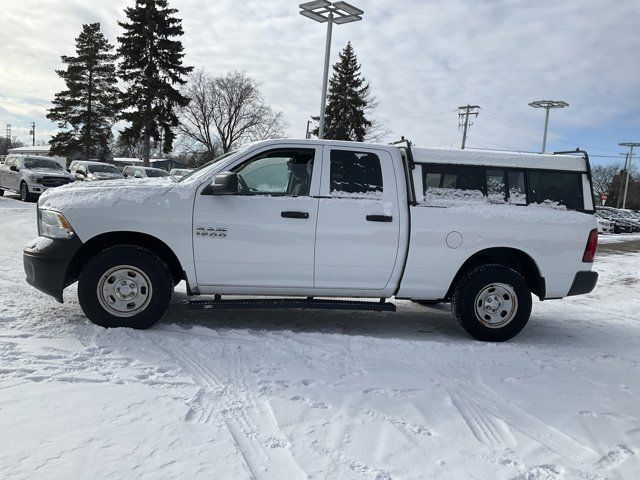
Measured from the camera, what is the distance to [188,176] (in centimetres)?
530

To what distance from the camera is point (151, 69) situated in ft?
130

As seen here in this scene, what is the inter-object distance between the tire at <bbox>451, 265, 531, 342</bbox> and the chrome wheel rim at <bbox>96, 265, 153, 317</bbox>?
3.11 meters

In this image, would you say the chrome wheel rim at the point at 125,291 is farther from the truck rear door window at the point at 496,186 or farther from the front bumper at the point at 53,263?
the truck rear door window at the point at 496,186

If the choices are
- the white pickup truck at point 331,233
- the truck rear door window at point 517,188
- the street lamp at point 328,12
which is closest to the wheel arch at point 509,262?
the white pickup truck at point 331,233

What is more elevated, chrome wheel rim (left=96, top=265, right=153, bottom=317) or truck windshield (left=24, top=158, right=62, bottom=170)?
truck windshield (left=24, top=158, right=62, bottom=170)

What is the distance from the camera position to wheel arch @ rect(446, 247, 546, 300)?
5332 millimetres

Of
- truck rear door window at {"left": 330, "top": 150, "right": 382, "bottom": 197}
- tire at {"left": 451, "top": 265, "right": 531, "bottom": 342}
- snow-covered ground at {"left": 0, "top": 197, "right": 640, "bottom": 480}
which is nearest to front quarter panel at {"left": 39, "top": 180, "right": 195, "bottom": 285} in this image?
snow-covered ground at {"left": 0, "top": 197, "right": 640, "bottom": 480}

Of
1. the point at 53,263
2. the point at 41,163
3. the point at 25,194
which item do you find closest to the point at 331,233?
the point at 53,263

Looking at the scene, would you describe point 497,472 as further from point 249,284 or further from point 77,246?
point 77,246

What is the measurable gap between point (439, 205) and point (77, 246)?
3514 mm

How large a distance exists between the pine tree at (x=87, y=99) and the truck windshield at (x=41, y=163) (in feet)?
97.0

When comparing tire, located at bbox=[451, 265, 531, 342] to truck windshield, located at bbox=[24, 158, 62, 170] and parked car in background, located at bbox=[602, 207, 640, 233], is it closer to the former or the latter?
truck windshield, located at bbox=[24, 158, 62, 170]

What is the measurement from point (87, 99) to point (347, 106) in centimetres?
2535

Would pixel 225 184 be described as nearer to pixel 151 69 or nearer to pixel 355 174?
pixel 355 174
